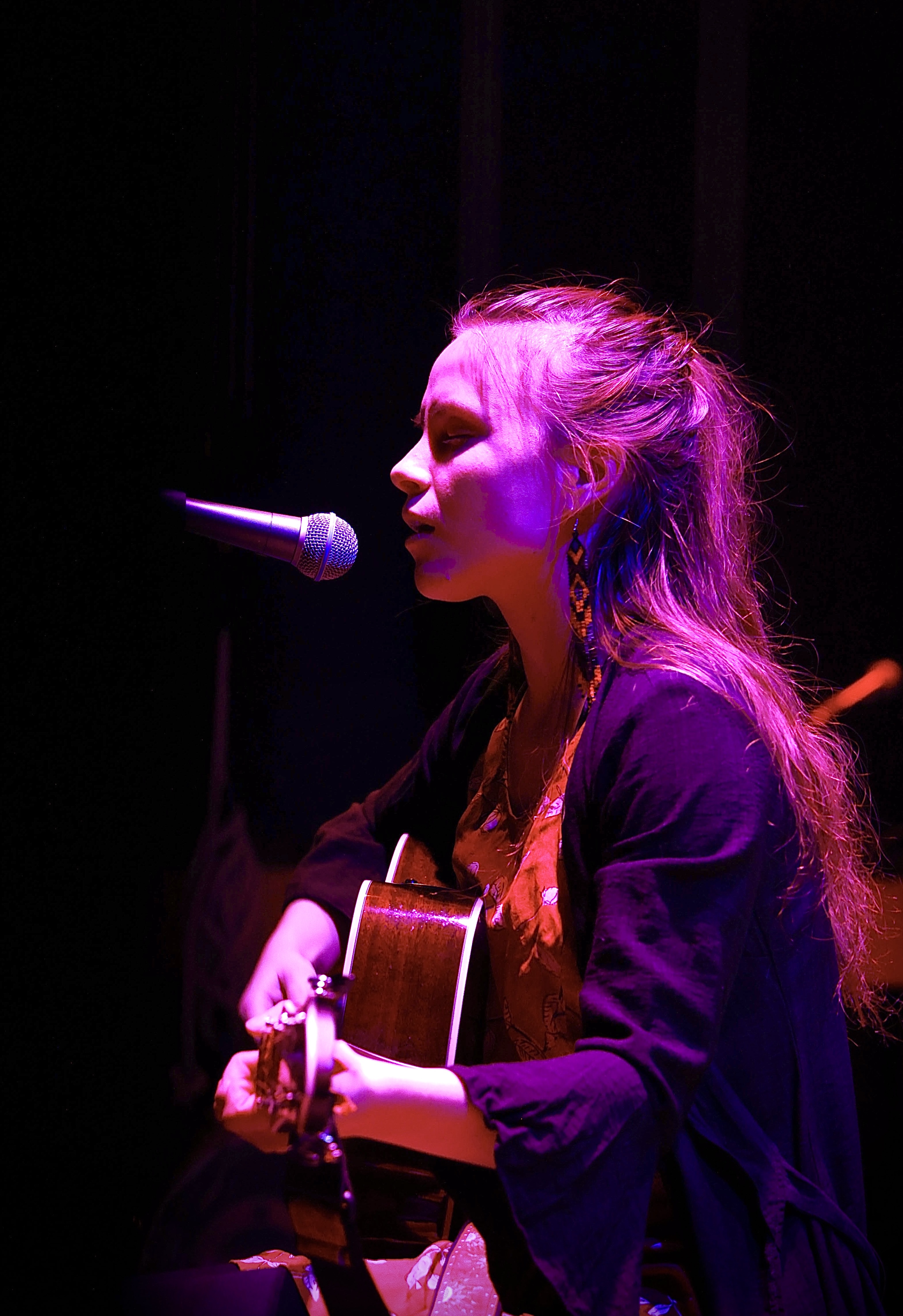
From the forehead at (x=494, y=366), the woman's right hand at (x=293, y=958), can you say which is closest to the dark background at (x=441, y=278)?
the woman's right hand at (x=293, y=958)

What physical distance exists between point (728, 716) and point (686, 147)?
1142mm

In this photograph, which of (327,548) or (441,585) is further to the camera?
(441,585)

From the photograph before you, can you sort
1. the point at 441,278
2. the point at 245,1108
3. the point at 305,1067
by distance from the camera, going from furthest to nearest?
the point at 441,278 → the point at 245,1108 → the point at 305,1067

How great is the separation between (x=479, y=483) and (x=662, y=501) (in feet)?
0.83

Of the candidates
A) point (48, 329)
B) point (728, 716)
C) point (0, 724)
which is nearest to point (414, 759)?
point (728, 716)

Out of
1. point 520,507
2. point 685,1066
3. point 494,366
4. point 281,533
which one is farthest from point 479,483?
point 685,1066

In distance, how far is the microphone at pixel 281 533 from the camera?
1.16 m

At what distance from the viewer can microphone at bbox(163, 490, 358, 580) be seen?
3.80 feet

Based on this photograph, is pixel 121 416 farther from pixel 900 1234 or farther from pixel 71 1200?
pixel 900 1234

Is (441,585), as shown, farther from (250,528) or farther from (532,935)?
(532,935)

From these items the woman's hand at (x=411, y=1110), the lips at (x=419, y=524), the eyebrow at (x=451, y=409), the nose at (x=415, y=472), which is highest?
the eyebrow at (x=451, y=409)

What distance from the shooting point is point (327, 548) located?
1225 millimetres

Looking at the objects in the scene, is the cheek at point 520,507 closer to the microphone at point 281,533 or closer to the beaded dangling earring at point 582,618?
the beaded dangling earring at point 582,618

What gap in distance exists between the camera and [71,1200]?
1.14 meters
